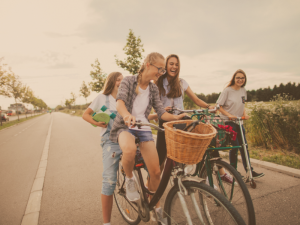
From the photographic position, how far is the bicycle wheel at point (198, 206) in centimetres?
133

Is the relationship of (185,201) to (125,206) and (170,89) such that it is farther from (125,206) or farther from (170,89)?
(170,89)

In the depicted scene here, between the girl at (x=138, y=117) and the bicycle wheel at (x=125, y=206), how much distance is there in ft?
1.43

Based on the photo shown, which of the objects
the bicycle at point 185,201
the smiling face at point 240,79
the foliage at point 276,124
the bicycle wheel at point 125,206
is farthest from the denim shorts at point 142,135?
the foliage at point 276,124

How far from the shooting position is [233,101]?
3.34 meters

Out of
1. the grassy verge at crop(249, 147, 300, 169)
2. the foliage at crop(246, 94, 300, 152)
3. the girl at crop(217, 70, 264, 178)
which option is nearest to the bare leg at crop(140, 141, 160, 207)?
the girl at crop(217, 70, 264, 178)

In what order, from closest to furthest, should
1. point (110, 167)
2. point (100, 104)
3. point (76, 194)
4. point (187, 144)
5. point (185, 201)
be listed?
point (187, 144) < point (185, 201) < point (110, 167) < point (100, 104) < point (76, 194)

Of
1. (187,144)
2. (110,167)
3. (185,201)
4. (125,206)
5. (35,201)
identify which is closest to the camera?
(187,144)

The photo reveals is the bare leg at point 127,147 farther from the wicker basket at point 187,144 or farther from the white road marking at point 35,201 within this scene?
the white road marking at point 35,201

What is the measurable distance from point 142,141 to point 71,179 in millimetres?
2962

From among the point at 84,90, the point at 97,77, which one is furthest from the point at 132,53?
the point at 84,90

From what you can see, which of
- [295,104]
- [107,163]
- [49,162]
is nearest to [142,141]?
[107,163]

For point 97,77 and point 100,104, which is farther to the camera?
point 97,77

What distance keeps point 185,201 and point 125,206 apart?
1.31 metres

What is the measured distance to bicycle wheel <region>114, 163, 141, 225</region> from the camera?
7.48ft
